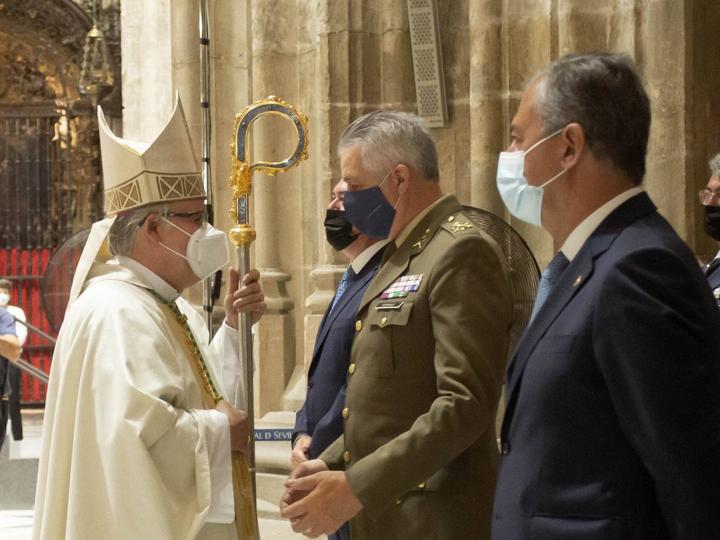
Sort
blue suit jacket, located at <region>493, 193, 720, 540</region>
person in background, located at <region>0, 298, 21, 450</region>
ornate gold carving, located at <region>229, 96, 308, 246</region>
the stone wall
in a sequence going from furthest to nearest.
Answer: person in background, located at <region>0, 298, 21, 450</region> < the stone wall < ornate gold carving, located at <region>229, 96, 308, 246</region> < blue suit jacket, located at <region>493, 193, 720, 540</region>

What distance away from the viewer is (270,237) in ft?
20.3

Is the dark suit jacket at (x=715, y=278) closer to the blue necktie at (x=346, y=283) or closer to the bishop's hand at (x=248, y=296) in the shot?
the blue necktie at (x=346, y=283)

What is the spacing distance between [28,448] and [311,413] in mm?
6939

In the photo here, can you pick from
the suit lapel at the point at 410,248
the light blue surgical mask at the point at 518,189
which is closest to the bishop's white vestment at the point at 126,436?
the suit lapel at the point at 410,248

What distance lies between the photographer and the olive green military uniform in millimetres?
2330

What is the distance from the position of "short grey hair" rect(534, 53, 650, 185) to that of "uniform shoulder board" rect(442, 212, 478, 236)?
716mm

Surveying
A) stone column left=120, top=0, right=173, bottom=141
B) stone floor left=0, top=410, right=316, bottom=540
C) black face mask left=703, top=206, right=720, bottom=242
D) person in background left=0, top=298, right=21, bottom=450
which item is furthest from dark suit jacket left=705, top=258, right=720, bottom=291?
person in background left=0, top=298, right=21, bottom=450

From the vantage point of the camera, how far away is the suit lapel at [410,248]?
2641 millimetres

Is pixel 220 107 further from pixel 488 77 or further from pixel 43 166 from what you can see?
pixel 43 166

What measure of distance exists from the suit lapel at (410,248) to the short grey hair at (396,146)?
0.12 meters

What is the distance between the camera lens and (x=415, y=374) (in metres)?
2.52

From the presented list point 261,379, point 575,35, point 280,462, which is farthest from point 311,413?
point 261,379

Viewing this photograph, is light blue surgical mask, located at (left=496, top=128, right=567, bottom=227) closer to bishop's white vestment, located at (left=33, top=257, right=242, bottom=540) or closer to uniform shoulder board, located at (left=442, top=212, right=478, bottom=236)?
uniform shoulder board, located at (left=442, top=212, right=478, bottom=236)

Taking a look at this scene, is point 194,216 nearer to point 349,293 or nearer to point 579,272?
point 349,293
